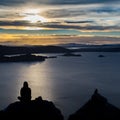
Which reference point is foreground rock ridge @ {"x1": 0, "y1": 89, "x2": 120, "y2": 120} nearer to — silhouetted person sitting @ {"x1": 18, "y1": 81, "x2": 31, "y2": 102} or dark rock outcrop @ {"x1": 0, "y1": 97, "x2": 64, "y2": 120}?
dark rock outcrop @ {"x1": 0, "y1": 97, "x2": 64, "y2": 120}

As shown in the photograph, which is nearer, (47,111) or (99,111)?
(47,111)

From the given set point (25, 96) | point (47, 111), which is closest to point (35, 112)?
point (47, 111)

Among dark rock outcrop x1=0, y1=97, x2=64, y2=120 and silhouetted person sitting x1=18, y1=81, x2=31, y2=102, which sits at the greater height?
silhouetted person sitting x1=18, y1=81, x2=31, y2=102

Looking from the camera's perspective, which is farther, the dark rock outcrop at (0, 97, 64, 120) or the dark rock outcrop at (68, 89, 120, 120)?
the dark rock outcrop at (68, 89, 120, 120)

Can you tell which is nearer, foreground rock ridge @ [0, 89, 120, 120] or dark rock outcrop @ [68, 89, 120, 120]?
foreground rock ridge @ [0, 89, 120, 120]

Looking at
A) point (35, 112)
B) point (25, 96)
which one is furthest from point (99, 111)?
point (25, 96)

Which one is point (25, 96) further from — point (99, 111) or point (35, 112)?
point (99, 111)

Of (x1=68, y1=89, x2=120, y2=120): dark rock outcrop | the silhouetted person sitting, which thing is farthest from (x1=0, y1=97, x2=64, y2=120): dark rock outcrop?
(x1=68, y1=89, x2=120, y2=120): dark rock outcrop

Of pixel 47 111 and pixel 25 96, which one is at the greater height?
pixel 25 96

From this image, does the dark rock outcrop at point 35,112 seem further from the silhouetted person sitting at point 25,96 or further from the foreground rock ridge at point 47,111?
the silhouetted person sitting at point 25,96

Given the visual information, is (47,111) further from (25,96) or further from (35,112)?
(25,96)

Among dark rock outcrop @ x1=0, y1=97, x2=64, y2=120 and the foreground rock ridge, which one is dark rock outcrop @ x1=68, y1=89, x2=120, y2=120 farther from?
dark rock outcrop @ x1=0, y1=97, x2=64, y2=120

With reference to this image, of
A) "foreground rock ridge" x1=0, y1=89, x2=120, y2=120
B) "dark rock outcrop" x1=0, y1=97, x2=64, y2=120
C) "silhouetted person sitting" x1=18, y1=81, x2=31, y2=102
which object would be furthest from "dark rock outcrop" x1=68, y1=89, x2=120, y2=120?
"silhouetted person sitting" x1=18, y1=81, x2=31, y2=102

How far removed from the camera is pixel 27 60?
127375 millimetres
